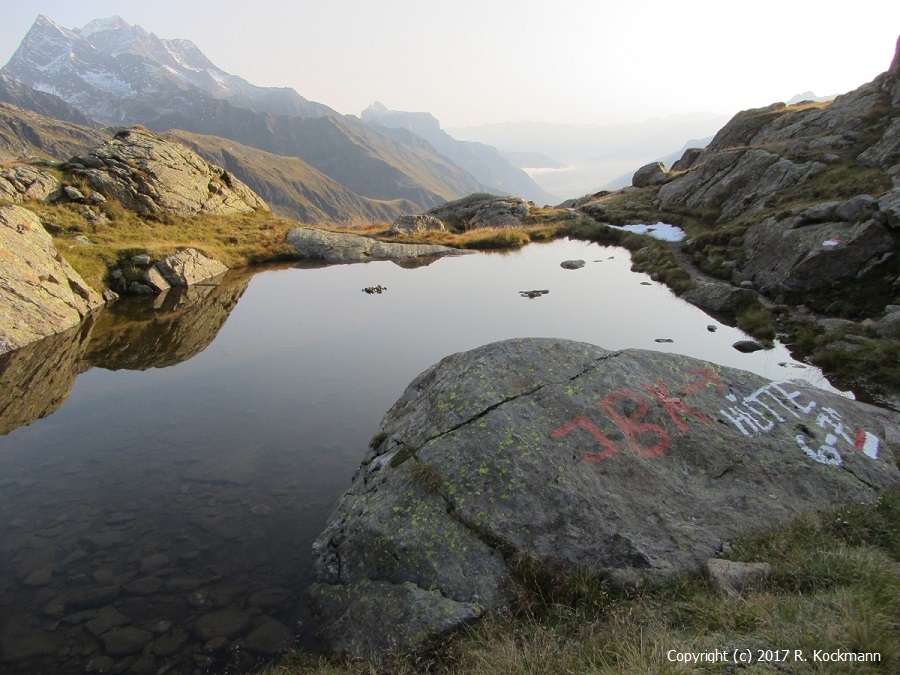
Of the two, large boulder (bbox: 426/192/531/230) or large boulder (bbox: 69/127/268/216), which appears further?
large boulder (bbox: 426/192/531/230)

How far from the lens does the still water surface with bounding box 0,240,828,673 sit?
814cm

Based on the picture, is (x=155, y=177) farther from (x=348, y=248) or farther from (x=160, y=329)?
(x=160, y=329)

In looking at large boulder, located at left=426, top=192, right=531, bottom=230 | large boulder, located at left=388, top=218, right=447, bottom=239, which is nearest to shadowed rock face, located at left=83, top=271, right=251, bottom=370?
large boulder, located at left=388, top=218, right=447, bottom=239

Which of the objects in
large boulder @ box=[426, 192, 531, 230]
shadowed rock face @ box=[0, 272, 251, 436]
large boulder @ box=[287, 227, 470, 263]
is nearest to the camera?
shadowed rock face @ box=[0, 272, 251, 436]

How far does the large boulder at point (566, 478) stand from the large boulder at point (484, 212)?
55.1 meters

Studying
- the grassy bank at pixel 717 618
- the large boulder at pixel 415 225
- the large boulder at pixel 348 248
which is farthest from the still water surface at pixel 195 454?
the large boulder at pixel 415 225

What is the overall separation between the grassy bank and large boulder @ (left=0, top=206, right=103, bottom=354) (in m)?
22.3

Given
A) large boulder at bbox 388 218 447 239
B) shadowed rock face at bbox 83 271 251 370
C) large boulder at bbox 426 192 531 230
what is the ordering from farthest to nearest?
large boulder at bbox 426 192 531 230 → large boulder at bbox 388 218 447 239 → shadowed rock face at bbox 83 271 251 370

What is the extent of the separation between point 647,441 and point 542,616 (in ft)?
14.0

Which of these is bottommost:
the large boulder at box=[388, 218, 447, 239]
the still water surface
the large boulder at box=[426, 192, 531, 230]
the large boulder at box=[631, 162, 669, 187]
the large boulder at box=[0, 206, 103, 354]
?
the still water surface

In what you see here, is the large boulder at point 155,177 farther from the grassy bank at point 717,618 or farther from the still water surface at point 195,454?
the grassy bank at point 717,618

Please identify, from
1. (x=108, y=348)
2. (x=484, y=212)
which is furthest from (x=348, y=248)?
(x=484, y=212)

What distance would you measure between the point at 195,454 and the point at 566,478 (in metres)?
10.6

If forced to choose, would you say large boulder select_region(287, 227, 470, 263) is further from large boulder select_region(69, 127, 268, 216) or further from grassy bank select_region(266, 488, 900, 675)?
grassy bank select_region(266, 488, 900, 675)
